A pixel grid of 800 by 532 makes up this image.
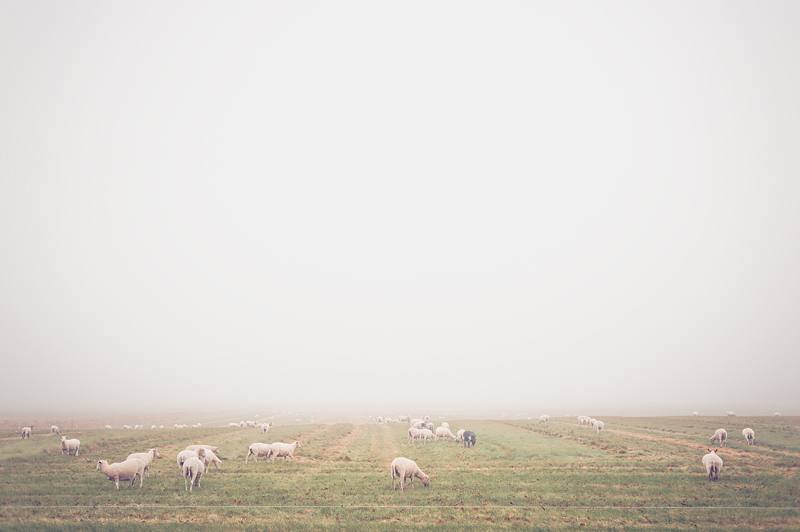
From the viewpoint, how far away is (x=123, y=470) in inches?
840

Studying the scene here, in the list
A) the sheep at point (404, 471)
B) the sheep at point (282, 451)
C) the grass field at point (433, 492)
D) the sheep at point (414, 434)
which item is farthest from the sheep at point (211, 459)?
the sheep at point (414, 434)

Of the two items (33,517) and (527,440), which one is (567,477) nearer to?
(527,440)

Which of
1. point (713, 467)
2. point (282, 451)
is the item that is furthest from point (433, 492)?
point (713, 467)

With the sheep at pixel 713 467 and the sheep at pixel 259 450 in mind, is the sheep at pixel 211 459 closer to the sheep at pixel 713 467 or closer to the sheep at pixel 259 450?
the sheep at pixel 259 450

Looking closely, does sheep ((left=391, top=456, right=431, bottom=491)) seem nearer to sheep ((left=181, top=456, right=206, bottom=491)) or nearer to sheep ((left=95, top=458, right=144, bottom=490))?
sheep ((left=181, top=456, right=206, bottom=491))

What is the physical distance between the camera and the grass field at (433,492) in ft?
52.5

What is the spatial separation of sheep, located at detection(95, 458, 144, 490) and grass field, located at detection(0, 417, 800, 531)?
0.71 metres

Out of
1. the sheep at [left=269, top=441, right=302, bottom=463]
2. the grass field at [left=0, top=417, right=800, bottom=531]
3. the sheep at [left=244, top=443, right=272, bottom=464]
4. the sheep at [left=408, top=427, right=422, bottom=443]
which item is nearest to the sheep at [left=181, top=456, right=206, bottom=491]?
the grass field at [left=0, top=417, right=800, bottom=531]

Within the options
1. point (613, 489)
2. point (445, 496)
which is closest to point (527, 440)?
point (613, 489)

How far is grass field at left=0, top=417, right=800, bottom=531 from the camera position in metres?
16.0

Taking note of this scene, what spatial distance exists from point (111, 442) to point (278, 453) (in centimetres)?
2392

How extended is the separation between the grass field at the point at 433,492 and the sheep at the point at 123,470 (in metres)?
0.71

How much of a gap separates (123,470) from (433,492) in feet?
63.1

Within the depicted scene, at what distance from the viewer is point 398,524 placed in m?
15.7
